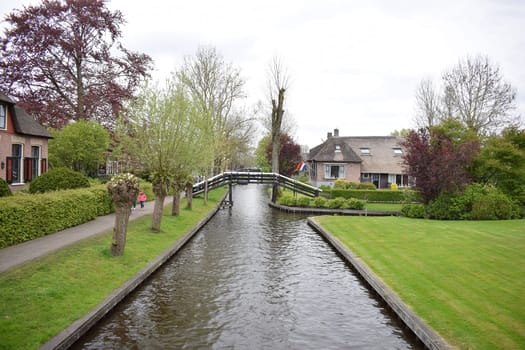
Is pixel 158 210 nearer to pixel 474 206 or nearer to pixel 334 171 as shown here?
pixel 474 206

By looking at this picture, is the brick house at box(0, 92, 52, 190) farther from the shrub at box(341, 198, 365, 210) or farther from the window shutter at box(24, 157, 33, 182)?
the shrub at box(341, 198, 365, 210)

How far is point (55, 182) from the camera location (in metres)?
21.0

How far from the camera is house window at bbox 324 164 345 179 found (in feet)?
160

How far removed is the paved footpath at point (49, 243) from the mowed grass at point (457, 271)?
1019cm

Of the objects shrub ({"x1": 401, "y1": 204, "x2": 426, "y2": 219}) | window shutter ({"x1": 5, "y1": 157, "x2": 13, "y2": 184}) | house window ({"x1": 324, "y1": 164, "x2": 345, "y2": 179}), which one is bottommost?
shrub ({"x1": 401, "y1": 204, "x2": 426, "y2": 219})

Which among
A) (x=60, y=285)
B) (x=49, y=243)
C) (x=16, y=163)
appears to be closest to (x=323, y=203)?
(x=16, y=163)

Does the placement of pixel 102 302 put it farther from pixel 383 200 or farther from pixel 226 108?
pixel 226 108

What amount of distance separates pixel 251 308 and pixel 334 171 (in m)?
39.7

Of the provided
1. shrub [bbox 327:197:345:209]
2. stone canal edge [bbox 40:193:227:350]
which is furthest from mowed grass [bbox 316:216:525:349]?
shrub [bbox 327:197:345:209]

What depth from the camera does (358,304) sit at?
11117 mm

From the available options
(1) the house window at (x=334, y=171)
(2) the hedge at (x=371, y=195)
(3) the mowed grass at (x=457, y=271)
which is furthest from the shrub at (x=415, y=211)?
(1) the house window at (x=334, y=171)

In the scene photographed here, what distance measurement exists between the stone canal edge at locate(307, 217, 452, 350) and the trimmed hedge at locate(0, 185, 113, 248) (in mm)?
11264

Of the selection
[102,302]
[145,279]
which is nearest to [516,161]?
[145,279]

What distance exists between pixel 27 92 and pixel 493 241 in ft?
111
